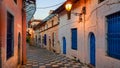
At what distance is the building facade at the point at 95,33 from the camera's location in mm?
Answer: 9375

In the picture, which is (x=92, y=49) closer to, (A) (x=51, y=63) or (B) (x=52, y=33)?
(A) (x=51, y=63)

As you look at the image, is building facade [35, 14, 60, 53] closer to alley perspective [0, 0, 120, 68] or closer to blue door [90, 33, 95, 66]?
alley perspective [0, 0, 120, 68]

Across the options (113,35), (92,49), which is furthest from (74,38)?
(113,35)

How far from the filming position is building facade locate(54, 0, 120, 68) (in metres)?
9.38

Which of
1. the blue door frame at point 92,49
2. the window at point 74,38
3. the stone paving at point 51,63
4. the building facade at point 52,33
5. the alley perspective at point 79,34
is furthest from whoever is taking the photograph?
the building facade at point 52,33

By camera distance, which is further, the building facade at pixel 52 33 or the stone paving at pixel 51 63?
the building facade at pixel 52 33

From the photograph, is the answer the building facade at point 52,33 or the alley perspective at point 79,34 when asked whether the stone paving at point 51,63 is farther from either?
the building facade at point 52,33

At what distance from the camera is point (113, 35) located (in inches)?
375

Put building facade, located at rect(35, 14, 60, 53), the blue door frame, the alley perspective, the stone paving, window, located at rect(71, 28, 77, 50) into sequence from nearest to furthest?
1. the alley perspective
2. the blue door frame
3. the stone paving
4. window, located at rect(71, 28, 77, 50)
5. building facade, located at rect(35, 14, 60, 53)

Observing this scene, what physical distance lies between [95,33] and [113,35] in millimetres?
2295

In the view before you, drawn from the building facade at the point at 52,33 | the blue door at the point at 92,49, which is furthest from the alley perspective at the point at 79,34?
the building facade at the point at 52,33

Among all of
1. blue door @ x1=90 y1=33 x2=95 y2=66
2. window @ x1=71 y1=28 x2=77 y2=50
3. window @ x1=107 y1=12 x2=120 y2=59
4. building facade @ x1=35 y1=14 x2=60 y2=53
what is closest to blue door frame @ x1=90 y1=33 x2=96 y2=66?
blue door @ x1=90 y1=33 x2=95 y2=66

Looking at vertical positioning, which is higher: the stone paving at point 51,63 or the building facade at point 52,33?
the building facade at point 52,33

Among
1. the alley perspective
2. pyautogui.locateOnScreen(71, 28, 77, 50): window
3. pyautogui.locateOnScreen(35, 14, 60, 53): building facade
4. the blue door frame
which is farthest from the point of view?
pyautogui.locateOnScreen(35, 14, 60, 53): building facade
